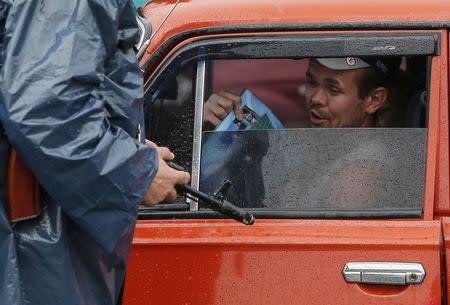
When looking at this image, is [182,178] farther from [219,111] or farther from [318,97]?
[318,97]

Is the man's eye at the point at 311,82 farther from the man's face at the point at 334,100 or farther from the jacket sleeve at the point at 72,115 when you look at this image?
the jacket sleeve at the point at 72,115

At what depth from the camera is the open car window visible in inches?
111

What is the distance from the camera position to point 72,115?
2.30m

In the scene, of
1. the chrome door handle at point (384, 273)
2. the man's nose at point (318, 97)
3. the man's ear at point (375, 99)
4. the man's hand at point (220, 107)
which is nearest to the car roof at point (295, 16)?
the man's hand at point (220, 107)

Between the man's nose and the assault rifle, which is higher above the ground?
the man's nose

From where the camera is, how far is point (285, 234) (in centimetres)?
277

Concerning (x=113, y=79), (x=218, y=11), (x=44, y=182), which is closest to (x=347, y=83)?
(x=218, y=11)

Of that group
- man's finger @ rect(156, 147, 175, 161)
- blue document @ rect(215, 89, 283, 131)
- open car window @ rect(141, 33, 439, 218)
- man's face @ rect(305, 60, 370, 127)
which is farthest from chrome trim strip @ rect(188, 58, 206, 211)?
man's face @ rect(305, 60, 370, 127)

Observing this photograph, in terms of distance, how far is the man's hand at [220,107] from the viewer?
304cm

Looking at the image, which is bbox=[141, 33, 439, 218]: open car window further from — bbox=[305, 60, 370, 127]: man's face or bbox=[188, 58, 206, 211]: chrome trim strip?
bbox=[305, 60, 370, 127]: man's face

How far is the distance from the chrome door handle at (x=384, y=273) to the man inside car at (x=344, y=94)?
637 millimetres

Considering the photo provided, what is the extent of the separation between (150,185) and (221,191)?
1.28 ft

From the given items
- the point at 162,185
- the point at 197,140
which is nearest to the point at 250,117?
the point at 197,140

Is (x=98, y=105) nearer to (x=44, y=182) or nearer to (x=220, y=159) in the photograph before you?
(x=44, y=182)
